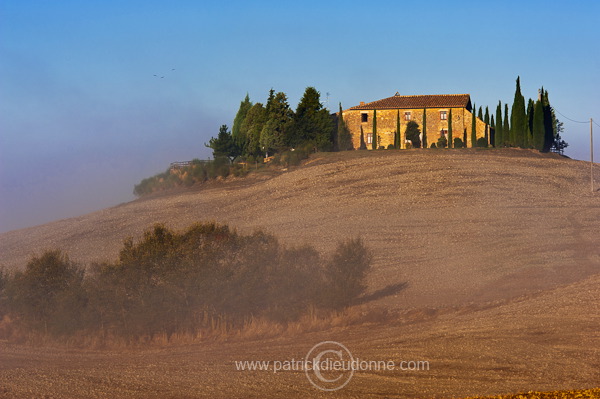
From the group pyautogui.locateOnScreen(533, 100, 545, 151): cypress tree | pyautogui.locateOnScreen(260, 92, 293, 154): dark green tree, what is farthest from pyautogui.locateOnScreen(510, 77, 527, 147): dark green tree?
pyautogui.locateOnScreen(260, 92, 293, 154): dark green tree

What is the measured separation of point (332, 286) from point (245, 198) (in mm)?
26707

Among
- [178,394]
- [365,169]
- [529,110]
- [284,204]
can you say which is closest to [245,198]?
[284,204]

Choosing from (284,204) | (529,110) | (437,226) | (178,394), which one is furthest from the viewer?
(529,110)

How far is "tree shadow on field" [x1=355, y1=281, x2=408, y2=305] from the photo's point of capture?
2561 cm

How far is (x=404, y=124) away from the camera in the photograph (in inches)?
2746

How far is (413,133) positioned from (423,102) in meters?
4.84

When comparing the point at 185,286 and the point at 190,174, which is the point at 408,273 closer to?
the point at 185,286

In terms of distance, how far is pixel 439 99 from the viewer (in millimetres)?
70812

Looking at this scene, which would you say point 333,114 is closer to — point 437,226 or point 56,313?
point 437,226

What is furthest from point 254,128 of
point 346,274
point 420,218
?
point 346,274

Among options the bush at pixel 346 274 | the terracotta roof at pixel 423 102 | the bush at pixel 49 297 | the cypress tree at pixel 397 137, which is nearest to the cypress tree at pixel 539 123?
the terracotta roof at pixel 423 102

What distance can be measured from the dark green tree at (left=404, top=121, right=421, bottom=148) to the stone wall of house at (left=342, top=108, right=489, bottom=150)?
126 centimetres

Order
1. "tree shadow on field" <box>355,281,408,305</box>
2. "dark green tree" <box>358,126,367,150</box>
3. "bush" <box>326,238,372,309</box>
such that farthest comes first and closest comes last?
"dark green tree" <box>358,126,367,150</box> → "tree shadow on field" <box>355,281,408,305</box> → "bush" <box>326,238,372,309</box>

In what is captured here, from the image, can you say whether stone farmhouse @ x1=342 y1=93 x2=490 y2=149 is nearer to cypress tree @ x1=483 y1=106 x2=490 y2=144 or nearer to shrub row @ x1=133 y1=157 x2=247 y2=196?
cypress tree @ x1=483 y1=106 x2=490 y2=144
